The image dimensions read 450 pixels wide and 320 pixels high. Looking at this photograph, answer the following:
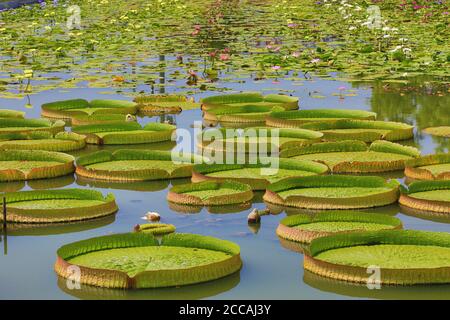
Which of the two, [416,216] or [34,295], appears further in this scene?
[416,216]

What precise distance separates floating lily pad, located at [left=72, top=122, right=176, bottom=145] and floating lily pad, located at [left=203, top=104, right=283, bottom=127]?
113cm

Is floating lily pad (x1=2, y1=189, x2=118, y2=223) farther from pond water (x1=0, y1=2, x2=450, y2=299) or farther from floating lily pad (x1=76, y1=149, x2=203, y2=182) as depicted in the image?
floating lily pad (x1=76, y1=149, x2=203, y2=182)

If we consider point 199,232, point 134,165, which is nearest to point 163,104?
point 134,165

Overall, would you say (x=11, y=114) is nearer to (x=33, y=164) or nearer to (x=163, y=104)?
(x=163, y=104)

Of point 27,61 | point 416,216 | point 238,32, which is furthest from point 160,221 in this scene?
point 238,32

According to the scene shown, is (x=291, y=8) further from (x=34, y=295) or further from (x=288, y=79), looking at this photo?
(x=34, y=295)

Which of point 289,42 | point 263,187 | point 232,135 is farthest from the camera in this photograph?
point 289,42

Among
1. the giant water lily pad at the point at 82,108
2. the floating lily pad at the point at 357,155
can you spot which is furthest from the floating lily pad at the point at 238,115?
the floating lily pad at the point at 357,155

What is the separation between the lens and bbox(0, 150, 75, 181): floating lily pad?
9.74 meters

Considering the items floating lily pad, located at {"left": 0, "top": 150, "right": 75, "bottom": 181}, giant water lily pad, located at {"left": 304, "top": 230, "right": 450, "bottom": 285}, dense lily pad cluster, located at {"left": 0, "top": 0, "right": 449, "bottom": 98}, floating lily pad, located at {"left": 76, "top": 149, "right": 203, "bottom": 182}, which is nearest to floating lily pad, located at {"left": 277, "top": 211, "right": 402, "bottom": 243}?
giant water lily pad, located at {"left": 304, "top": 230, "right": 450, "bottom": 285}

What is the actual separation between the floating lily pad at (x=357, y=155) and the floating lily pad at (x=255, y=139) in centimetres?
19

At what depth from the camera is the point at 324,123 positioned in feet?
38.1
